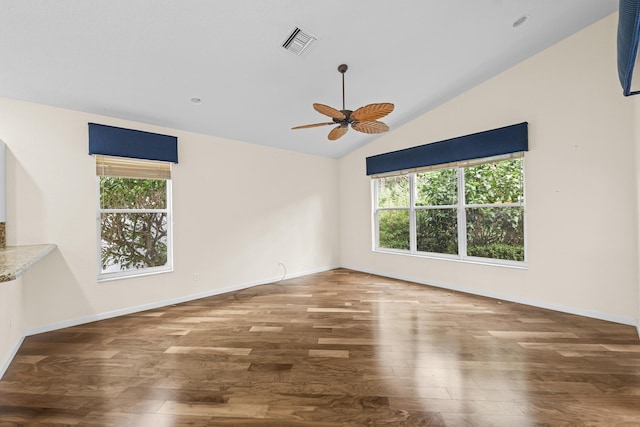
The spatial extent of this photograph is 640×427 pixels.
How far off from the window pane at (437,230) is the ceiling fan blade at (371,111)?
2.50m

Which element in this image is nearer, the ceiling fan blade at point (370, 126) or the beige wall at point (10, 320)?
the beige wall at point (10, 320)

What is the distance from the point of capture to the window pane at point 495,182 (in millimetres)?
3652

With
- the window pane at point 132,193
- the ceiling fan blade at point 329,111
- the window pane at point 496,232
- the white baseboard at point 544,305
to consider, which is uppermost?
the ceiling fan blade at point 329,111

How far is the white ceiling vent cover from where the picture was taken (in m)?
2.43

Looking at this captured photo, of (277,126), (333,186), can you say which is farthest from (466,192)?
(277,126)

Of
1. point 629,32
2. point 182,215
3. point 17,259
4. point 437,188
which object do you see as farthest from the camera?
point 437,188

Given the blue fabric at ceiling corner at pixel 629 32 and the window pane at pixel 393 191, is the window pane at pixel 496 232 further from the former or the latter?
the blue fabric at ceiling corner at pixel 629 32

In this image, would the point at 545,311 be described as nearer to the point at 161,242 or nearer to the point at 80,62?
the point at 161,242

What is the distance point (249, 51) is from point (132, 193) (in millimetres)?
2416

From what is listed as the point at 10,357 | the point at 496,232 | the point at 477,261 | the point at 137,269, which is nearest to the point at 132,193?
the point at 137,269

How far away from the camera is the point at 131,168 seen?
3430 millimetres

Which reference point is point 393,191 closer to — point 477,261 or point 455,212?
point 455,212

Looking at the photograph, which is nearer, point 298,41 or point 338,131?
point 298,41

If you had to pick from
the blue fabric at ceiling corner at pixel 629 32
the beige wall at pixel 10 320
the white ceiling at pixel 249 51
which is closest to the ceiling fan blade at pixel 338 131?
the white ceiling at pixel 249 51
